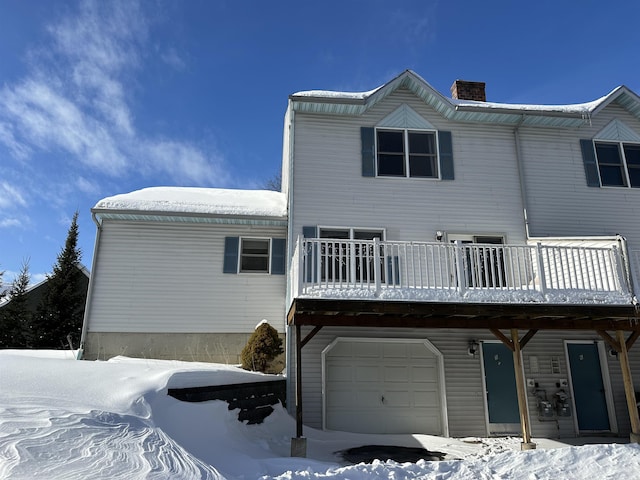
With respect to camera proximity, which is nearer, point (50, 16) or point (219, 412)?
point (219, 412)

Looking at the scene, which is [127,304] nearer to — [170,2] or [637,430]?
[170,2]

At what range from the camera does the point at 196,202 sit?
37.4 ft

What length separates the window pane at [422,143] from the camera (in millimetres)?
11227

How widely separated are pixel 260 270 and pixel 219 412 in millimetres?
4776

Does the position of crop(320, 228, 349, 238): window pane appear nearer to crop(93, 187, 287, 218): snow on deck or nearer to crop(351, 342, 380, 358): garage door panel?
crop(93, 187, 287, 218): snow on deck

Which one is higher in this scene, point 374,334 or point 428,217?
point 428,217

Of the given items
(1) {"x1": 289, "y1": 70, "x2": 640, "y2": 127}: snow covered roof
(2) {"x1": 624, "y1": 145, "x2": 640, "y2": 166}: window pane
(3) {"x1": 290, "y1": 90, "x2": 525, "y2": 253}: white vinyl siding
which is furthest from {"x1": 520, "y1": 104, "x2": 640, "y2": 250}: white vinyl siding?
(2) {"x1": 624, "y1": 145, "x2": 640, "y2": 166}: window pane

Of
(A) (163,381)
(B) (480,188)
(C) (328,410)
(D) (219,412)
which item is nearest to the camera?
(A) (163,381)

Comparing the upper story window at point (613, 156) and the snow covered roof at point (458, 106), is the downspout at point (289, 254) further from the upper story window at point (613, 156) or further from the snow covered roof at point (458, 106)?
the upper story window at point (613, 156)

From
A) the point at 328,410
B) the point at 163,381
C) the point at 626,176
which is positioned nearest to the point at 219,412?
the point at 163,381

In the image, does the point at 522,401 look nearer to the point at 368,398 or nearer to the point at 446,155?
the point at 368,398

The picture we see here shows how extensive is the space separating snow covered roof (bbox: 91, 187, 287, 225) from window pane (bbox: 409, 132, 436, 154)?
11.9 ft

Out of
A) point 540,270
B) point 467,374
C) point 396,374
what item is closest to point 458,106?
point 540,270

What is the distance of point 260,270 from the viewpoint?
36.3 feet
